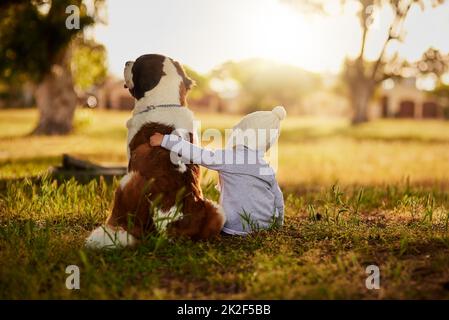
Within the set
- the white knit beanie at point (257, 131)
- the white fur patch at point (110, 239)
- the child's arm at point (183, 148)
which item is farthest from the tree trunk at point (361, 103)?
the white fur patch at point (110, 239)

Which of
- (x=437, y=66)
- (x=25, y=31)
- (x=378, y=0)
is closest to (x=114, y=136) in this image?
(x=25, y=31)

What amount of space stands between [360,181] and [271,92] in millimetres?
33775

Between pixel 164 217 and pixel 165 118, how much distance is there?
67cm

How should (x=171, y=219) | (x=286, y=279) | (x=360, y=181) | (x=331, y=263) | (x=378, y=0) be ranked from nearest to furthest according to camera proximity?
1. (x=286, y=279)
2. (x=331, y=263)
3. (x=171, y=219)
4. (x=360, y=181)
5. (x=378, y=0)

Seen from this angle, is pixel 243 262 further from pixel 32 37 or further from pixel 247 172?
pixel 32 37

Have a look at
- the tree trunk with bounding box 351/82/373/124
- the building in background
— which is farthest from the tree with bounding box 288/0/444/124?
the building in background

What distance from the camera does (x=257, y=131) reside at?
4.30 meters

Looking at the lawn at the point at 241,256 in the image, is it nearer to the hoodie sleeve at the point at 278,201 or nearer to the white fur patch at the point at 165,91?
the hoodie sleeve at the point at 278,201

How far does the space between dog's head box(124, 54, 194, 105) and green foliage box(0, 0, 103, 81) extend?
9.31m

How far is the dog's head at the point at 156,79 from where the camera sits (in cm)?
397

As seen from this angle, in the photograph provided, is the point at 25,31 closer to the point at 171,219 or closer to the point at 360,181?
the point at 360,181

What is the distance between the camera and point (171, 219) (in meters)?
3.80
